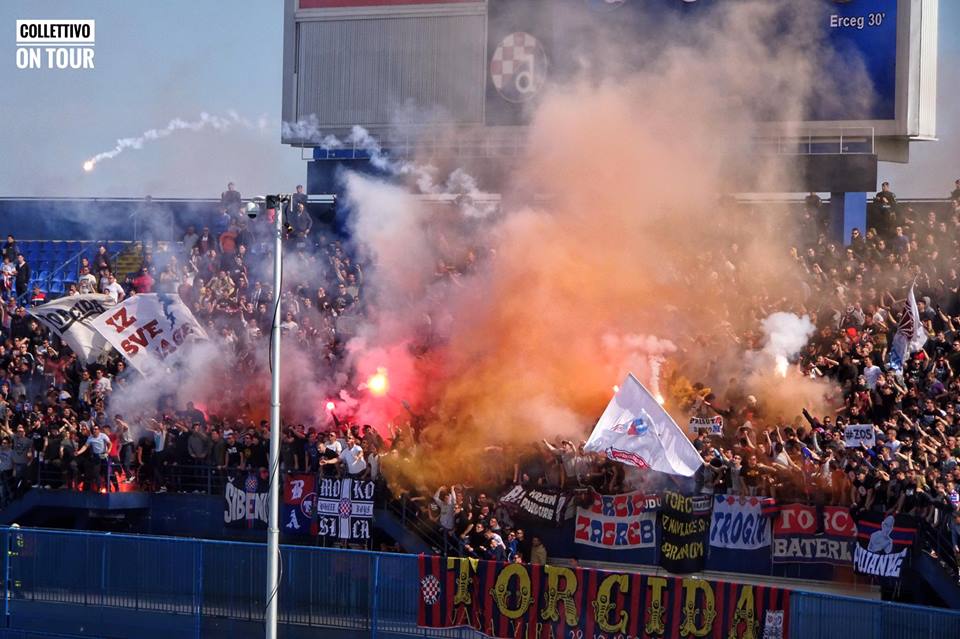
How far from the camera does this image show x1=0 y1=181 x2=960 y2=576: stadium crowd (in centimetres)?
1908

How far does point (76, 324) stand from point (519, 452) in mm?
9690

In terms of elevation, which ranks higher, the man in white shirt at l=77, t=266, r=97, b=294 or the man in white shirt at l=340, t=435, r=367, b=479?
the man in white shirt at l=77, t=266, r=97, b=294

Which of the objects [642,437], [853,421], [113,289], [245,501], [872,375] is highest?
[113,289]

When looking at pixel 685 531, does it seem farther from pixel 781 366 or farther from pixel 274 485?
pixel 274 485

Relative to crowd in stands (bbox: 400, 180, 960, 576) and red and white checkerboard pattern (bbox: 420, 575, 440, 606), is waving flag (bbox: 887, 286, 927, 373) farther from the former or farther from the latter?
red and white checkerboard pattern (bbox: 420, 575, 440, 606)

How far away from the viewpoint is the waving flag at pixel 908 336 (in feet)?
68.4

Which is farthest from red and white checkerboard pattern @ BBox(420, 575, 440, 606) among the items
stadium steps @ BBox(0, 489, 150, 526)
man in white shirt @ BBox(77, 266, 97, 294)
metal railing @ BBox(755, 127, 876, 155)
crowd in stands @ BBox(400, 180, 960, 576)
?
man in white shirt @ BBox(77, 266, 97, 294)

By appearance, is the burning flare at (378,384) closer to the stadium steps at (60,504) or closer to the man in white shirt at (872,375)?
the stadium steps at (60,504)

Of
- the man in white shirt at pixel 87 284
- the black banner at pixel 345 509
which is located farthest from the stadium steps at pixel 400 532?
the man in white shirt at pixel 87 284

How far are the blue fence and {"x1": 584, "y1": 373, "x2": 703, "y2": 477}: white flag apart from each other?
3124mm

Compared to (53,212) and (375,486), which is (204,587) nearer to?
(375,486)

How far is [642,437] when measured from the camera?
19.0 m

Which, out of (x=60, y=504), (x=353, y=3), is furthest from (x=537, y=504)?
(x=353, y=3)

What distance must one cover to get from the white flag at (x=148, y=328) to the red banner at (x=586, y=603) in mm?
9037
